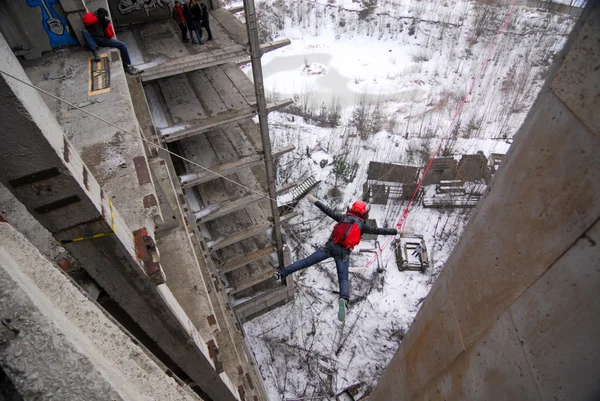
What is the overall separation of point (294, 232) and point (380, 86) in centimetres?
1136

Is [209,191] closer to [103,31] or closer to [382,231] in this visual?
[103,31]

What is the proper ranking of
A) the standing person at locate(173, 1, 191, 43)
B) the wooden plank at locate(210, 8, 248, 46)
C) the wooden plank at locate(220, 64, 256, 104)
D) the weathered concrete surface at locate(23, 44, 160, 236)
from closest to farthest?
the weathered concrete surface at locate(23, 44, 160, 236) → the standing person at locate(173, 1, 191, 43) → the wooden plank at locate(210, 8, 248, 46) → the wooden plank at locate(220, 64, 256, 104)

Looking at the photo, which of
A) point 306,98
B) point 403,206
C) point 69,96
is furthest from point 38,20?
point 306,98

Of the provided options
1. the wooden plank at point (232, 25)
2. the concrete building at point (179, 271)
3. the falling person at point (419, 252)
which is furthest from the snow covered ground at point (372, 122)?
the wooden plank at point (232, 25)

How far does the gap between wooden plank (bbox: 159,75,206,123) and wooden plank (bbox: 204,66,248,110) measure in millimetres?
497

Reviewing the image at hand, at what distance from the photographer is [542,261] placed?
65.1 inches

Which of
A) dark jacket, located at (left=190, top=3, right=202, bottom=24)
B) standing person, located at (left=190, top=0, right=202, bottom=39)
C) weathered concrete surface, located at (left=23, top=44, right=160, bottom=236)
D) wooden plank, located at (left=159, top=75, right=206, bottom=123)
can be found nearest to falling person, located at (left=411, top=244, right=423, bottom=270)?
wooden plank, located at (left=159, top=75, right=206, bottom=123)

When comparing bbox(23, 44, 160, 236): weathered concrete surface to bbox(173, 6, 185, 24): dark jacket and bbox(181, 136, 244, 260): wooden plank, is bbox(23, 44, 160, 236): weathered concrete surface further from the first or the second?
bbox(181, 136, 244, 260): wooden plank

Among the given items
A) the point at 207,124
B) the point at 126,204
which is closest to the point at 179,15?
the point at 207,124

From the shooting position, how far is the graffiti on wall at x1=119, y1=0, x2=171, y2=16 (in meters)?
7.45

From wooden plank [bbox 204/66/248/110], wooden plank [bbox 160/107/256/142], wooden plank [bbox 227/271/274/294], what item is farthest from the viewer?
wooden plank [bbox 227/271/274/294]

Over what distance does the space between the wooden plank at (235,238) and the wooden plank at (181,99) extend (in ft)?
8.46

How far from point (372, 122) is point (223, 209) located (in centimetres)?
1167

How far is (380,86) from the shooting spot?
19.3 meters
